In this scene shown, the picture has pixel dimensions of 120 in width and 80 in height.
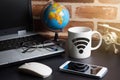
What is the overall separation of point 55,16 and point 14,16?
21 centimetres

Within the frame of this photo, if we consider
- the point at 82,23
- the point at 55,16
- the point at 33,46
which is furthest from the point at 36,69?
the point at 82,23

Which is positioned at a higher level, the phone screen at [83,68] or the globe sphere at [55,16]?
the globe sphere at [55,16]

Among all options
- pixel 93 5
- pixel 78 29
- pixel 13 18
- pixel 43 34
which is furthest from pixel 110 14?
pixel 13 18

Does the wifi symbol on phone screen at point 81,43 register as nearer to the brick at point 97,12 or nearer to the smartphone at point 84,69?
the smartphone at point 84,69

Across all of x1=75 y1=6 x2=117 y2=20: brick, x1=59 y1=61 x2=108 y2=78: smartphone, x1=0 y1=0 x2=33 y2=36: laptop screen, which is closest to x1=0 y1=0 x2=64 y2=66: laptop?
x1=0 y1=0 x2=33 y2=36: laptop screen

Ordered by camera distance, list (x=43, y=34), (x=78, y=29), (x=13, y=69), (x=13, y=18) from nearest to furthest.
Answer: (x=13, y=69)
(x=78, y=29)
(x=13, y=18)
(x=43, y=34)

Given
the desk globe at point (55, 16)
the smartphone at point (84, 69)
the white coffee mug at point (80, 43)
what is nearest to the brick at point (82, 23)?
the desk globe at point (55, 16)

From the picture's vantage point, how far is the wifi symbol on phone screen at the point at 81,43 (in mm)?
907

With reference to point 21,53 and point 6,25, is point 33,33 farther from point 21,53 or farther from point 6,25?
point 21,53

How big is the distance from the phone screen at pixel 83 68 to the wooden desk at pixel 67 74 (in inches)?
1.1

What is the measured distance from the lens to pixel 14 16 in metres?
1.09

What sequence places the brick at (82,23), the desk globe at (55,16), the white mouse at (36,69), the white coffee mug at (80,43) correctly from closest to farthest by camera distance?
the white mouse at (36,69), the white coffee mug at (80,43), the desk globe at (55,16), the brick at (82,23)

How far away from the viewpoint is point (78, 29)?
38.8 inches

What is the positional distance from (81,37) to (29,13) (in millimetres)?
346
